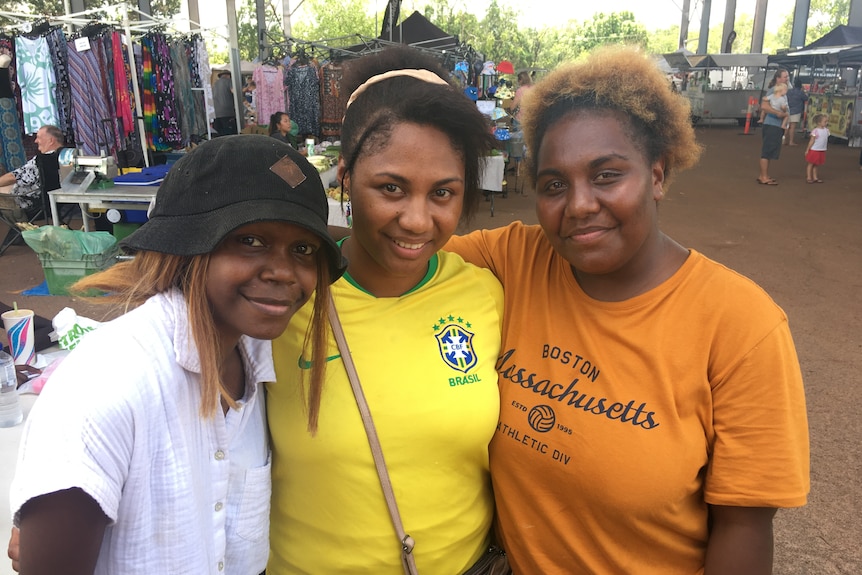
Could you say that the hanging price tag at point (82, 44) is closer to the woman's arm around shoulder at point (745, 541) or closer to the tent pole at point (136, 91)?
the tent pole at point (136, 91)

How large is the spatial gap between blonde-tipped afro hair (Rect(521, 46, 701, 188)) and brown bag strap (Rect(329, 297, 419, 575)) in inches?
27.7

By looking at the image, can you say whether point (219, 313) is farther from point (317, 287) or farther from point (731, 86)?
point (731, 86)

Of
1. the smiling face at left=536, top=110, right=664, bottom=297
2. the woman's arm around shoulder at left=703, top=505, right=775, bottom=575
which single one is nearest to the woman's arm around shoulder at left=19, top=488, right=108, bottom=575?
the smiling face at left=536, top=110, right=664, bottom=297

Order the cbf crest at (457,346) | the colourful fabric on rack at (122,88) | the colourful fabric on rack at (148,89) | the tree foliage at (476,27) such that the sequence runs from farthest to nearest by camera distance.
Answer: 1. the tree foliage at (476,27)
2. the colourful fabric on rack at (148,89)
3. the colourful fabric on rack at (122,88)
4. the cbf crest at (457,346)

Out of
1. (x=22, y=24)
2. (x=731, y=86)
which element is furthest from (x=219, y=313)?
(x=731, y=86)

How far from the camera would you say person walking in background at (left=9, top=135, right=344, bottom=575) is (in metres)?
0.99

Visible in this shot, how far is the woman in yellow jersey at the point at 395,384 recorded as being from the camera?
1501mm

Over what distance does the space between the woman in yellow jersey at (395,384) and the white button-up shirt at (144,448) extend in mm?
213

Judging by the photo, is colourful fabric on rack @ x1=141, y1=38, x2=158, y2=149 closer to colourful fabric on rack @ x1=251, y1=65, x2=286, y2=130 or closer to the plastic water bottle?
colourful fabric on rack @ x1=251, y1=65, x2=286, y2=130

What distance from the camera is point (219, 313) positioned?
48.5 inches

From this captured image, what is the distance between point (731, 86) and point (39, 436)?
29.7m

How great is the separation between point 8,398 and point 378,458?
179cm

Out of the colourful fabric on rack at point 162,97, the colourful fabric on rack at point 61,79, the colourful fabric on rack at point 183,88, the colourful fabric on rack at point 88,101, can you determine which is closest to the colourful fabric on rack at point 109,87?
the colourful fabric on rack at point 88,101

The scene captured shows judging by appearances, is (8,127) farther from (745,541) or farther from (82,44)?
(745,541)
